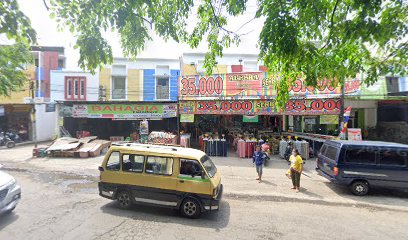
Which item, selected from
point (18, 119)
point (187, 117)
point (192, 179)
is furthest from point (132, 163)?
point (18, 119)

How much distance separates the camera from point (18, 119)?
22297 millimetres

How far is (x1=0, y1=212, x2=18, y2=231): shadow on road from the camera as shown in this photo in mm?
5523

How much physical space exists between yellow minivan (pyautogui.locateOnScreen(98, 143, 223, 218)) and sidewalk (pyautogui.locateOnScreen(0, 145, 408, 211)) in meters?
2.25

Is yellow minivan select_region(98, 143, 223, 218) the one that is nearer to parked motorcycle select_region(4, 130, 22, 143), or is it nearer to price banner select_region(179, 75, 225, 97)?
price banner select_region(179, 75, 225, 97)

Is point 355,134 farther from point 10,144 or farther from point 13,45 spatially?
point 10,144

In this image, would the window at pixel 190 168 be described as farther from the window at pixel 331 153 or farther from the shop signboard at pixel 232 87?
the shop signboard at pixel 232 87

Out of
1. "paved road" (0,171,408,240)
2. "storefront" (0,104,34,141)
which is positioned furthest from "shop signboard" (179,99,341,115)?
"storefront" (0,104,34,141)

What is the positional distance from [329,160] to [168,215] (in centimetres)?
648

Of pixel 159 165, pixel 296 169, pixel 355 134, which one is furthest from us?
pixel 355 134

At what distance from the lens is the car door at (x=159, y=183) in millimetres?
6359

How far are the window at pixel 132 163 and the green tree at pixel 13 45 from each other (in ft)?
10.5

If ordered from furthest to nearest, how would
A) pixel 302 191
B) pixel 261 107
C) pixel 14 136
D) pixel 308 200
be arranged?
1. pixel 14 136
2. pixel 261 107
3. pixel 302 191
4. pixel 308 200

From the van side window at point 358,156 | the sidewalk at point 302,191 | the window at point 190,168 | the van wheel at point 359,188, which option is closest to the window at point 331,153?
the van side window at point 358,156

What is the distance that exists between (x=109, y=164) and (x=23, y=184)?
4785 mm
